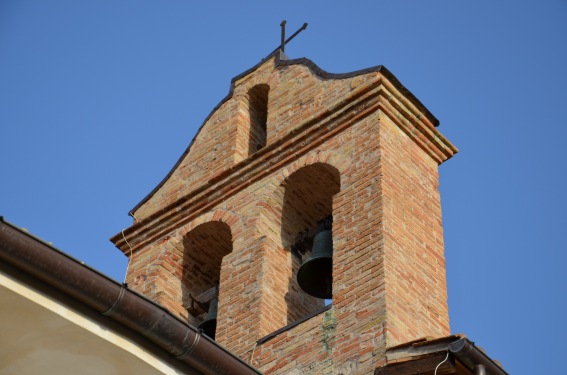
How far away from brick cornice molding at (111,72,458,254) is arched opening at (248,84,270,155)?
1179mm

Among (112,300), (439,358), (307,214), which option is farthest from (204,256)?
(112,300)

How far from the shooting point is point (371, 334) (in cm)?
898

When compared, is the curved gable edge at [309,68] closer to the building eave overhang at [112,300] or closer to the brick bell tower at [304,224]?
the brick bell tower at [304,224]

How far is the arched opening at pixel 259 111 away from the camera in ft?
41.9

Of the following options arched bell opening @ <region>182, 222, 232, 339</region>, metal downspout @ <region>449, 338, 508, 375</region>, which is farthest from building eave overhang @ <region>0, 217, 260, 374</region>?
arched bell opening @ <region>182, 222, 232, 339</region>

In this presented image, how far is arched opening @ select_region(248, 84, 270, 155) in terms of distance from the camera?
12758 millimetres

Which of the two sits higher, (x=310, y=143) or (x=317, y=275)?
(x=310, y=143)

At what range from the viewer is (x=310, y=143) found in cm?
1113

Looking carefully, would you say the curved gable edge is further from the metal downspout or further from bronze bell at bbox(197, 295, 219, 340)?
Answer: the metal downspout

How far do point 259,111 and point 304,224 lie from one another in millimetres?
2164

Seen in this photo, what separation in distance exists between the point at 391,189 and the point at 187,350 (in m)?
4.31

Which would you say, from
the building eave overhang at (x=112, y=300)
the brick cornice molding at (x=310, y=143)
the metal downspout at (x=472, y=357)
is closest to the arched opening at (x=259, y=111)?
the brick cornice molding at (x=310, y=143)

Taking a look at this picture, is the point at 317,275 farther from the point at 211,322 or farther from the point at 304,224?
the point at 211,322

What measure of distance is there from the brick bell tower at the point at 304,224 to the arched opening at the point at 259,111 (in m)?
0.02
